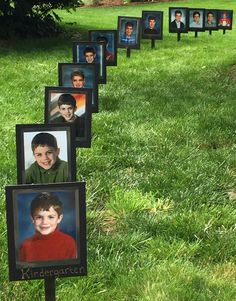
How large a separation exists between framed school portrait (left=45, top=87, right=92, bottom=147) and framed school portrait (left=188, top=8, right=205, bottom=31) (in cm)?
1058

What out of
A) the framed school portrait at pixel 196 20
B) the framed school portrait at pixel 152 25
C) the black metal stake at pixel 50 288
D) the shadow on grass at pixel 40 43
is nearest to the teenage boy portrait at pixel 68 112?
the black metal stake at pixel 50 288

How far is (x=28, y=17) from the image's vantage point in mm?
13109

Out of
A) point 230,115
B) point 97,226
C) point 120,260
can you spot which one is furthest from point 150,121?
point 120,260

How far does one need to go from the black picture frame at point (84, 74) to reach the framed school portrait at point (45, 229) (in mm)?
3184

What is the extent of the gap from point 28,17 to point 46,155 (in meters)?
10.7

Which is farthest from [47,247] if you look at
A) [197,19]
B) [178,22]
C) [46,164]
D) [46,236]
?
[197,19]

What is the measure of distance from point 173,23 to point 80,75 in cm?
903

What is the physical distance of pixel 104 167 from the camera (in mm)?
4762

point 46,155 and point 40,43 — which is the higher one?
point 40,43

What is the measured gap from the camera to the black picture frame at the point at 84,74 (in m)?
5.50

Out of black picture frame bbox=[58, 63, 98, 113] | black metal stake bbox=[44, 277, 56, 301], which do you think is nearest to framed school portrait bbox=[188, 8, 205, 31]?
black picture frame bbox=[58, 63, 98, 113]

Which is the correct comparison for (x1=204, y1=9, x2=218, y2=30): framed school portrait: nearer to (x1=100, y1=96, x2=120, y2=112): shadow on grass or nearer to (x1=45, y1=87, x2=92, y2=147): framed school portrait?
(x1=100, y1=96, x2=120, y2=112): shadow on grass

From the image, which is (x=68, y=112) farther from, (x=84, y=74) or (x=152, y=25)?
(x=152, y=25)

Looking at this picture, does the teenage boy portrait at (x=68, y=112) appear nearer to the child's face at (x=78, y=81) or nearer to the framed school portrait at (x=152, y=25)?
the child's face at (x=78, y=81)
